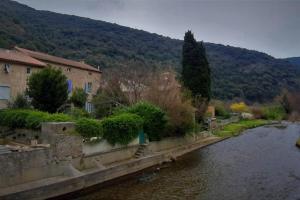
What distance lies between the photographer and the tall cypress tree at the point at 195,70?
170 ft

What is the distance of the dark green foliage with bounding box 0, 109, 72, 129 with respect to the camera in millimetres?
27419

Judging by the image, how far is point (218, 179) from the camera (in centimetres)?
2650

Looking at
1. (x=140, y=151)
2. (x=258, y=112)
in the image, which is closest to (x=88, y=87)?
(x=140, y=151)

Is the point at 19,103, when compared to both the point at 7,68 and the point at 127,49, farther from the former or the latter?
the point at 127,49

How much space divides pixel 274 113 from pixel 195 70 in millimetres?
56670

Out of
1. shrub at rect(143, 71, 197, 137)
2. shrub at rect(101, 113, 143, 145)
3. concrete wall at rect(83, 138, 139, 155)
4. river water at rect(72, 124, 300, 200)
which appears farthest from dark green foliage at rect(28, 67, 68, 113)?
river water at rect(72, 124, 300, 200)

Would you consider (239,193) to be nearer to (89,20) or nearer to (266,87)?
(266,87)

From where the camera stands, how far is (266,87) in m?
142

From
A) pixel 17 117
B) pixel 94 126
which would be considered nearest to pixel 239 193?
pixel 94 126

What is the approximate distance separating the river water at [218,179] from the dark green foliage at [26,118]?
276 inches

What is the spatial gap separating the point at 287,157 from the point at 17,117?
1043 inches

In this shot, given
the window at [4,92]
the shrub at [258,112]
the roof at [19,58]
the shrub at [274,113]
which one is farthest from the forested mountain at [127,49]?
the window at [4,92]

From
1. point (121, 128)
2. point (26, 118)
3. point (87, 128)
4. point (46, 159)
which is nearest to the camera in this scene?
point (46, 159)

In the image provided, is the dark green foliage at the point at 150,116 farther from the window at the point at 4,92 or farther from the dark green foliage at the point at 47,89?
the window at the point at 4,92
